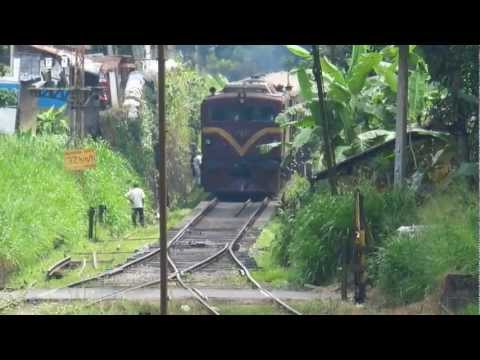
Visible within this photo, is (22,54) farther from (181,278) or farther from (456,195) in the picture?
(456,195)

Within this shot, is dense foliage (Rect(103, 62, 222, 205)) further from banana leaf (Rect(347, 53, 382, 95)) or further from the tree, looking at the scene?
the tree

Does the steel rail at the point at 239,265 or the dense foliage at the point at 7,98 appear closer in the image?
the steel rail at the point at 239,265

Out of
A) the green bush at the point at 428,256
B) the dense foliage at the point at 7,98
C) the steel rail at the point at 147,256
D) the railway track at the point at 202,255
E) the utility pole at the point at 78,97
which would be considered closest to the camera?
the green bush at the point at 428,256

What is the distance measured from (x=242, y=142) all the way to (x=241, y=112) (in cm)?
80

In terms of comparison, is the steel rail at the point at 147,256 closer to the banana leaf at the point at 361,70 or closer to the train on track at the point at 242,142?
the train on track at the point at 242,142

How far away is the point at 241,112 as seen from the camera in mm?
27422

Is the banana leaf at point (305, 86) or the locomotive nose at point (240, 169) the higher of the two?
Answer: the banana leaf at point (305, 86)

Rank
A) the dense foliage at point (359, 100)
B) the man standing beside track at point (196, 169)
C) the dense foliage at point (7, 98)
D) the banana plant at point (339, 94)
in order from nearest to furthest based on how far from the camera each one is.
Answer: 1. the banana plant at point (339, 94)
2. the dense foliage at point (359, 100)
3. the dense foliage at point (7, 98)
4. the man standing beside track at point (196, 169)

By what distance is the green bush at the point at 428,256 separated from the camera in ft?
44.3

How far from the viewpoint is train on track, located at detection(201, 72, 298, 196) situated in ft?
88.0

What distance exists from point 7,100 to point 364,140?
10814mm

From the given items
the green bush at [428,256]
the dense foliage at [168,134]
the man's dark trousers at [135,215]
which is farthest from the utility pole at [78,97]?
the green bush at [428,256]
